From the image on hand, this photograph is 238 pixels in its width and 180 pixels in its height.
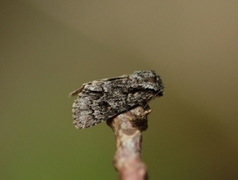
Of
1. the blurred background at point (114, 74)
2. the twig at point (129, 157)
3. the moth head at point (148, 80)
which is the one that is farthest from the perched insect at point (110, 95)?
the blurred background at point (114, 74)

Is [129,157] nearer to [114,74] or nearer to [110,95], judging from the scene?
[110,95]

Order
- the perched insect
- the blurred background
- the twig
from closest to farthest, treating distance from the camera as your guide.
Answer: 1. the twig
2. the perched insect
3. the blurred background

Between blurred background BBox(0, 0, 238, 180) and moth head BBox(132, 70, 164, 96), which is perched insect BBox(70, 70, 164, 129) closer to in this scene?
moth head BBox(132, 70, 164, 96)

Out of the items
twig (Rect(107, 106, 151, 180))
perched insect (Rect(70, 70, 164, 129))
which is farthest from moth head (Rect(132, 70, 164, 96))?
twig (Rect(107, 106, 151, 180))

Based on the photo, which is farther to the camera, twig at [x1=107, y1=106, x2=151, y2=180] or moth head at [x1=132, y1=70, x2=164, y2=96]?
moth head at [x1=132, y1=70, x2=164, y2=96]

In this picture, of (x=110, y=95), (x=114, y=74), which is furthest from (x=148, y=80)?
(x=114, y=74)
